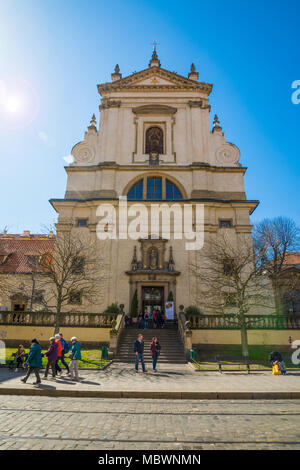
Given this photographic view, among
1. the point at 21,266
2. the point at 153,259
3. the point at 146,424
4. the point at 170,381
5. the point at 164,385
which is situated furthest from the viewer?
the point at 21,266

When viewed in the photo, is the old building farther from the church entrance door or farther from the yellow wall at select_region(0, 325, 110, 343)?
the church entrance door

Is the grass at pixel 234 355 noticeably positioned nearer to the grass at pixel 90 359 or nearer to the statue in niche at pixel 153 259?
the grass at pixel 90 359

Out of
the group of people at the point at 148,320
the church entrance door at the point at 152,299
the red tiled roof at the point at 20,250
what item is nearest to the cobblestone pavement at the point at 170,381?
the group of people at the point at 148,320

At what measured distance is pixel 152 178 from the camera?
30391 mm

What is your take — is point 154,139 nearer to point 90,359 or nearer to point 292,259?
point 292,259

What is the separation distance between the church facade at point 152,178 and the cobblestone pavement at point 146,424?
55.2 feet

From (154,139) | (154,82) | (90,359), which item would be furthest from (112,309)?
(154,82)

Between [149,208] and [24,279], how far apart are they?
50.7 ft

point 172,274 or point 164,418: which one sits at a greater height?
point 172,274

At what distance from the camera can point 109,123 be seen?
32.1m

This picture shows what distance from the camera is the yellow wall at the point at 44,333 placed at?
20391 mm

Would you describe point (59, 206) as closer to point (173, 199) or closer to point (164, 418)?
point (173, 199)

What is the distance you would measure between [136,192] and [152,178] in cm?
236
